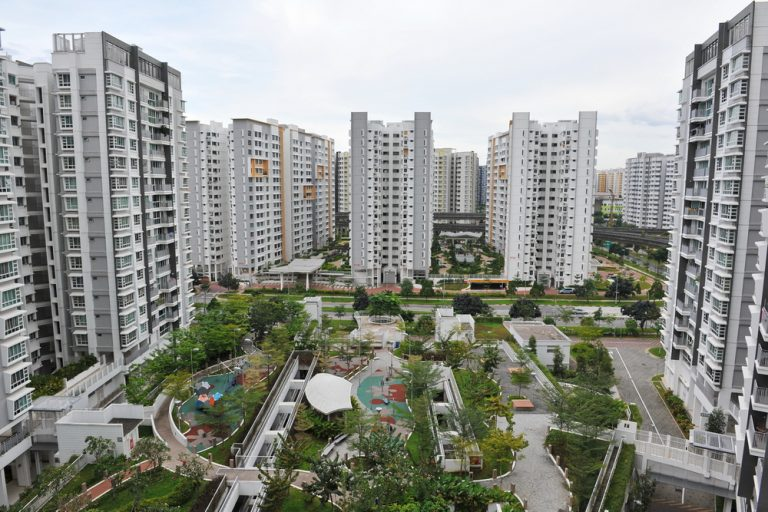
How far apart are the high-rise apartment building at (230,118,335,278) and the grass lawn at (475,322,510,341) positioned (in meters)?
29.0

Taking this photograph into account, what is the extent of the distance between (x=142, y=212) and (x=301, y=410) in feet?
50.2

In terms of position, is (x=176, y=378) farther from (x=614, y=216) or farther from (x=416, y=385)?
(x=614, y=216)

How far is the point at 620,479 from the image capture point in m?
19.9

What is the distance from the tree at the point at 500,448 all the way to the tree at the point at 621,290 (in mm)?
36877

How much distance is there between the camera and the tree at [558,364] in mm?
33281

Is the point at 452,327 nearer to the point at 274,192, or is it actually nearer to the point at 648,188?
the point at 274,192

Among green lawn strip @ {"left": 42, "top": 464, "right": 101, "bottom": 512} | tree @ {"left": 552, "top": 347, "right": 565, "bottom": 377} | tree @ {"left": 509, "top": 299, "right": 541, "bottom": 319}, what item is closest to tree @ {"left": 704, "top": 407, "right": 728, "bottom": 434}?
tree @ {"left": 552, "top": 347, "right": 565, "bottom": 377}

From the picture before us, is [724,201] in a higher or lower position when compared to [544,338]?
higher

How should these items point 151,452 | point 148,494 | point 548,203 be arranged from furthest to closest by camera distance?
point 548,203 < point 151,452 < point 148,494

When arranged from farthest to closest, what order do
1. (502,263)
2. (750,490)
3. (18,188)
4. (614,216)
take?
(614,216)
(502,263)
(18,188)
(750,490)

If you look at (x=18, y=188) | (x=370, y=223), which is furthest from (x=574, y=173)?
(x=18, y=188)

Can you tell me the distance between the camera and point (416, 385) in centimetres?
2731

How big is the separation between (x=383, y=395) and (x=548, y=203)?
127ft

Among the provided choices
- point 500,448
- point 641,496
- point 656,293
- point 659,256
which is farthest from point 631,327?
point 659,256
